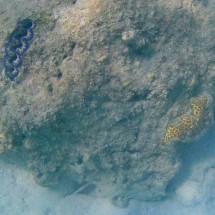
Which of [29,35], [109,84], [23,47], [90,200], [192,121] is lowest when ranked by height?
[90,200]

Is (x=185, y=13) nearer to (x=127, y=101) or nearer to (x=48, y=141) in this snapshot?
(x=127, y=101)

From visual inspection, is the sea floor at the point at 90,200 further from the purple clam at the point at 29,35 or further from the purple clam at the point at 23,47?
the purple clam at the point at 29,35

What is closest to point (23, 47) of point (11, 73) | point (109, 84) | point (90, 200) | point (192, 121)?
point (11, 73)

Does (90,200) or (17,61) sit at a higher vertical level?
(17,61)

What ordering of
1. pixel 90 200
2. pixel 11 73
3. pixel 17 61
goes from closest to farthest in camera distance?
pixel 17 61 → pixel 11 73 → pixel 90 200

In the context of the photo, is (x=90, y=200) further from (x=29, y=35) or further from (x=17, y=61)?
(x=29, y=35)

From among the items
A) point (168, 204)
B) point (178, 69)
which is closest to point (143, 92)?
point (178, 69)

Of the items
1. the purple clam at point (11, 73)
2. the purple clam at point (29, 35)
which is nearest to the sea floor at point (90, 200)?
the purple clam at point (11, 73)

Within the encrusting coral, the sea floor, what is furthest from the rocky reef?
the sea floor
